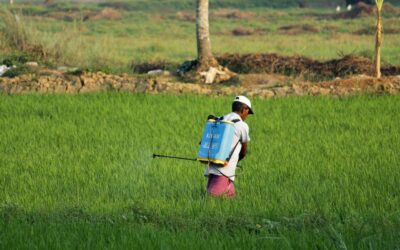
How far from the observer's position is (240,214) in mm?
8617

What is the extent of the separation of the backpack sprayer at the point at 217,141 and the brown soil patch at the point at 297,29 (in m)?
32.8

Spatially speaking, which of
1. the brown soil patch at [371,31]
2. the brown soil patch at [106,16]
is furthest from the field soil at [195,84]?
the brown soil patch at [106,16]

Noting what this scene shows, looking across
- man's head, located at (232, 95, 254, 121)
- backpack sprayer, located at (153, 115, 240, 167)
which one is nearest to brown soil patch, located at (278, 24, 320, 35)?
man's head, located at (232, 95, 254, 121)

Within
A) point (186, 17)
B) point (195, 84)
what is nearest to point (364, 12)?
point (186, 17)

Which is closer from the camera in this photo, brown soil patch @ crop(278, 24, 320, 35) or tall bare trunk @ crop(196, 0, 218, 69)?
tall bare trunk @ crop(196, 0, 218, 69)

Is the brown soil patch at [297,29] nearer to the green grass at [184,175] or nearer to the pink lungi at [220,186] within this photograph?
the green grass at [184,175]

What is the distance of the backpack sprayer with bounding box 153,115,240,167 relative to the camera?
29.6 feet

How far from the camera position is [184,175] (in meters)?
10.8

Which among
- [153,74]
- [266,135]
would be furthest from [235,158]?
[153,74]

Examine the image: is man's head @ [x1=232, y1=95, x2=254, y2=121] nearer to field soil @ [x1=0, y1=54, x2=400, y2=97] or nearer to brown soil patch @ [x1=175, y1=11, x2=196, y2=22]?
field soil @ [x1=0, y1=54, x2=400, y2=97]

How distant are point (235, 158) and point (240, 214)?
0.76 metres

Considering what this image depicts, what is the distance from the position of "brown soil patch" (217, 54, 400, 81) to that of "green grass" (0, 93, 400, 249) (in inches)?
160

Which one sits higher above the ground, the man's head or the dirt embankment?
the man's head

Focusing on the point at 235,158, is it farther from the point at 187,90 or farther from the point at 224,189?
the point at 187,90
